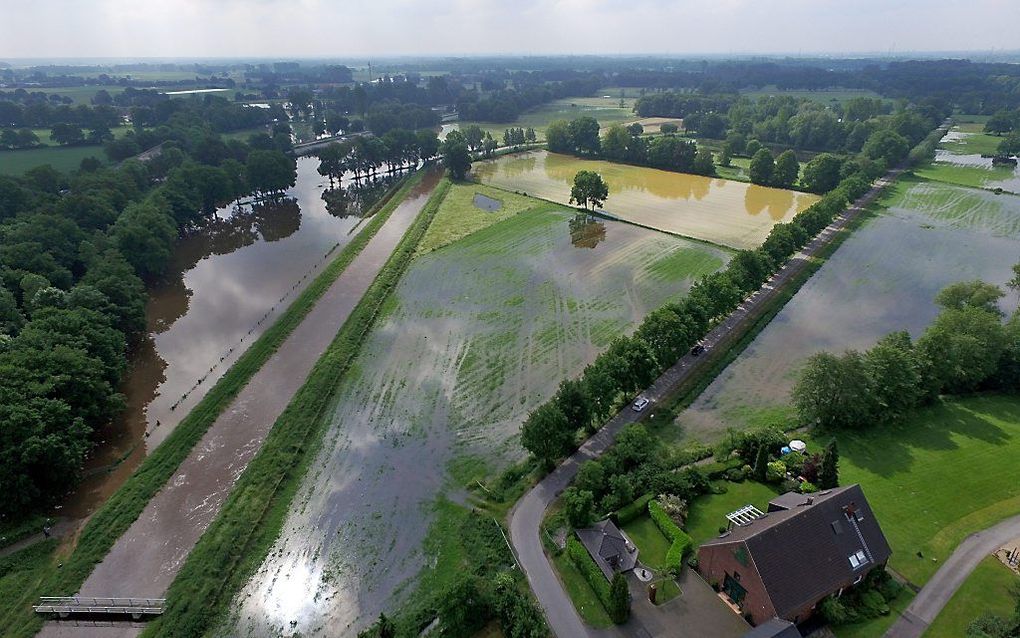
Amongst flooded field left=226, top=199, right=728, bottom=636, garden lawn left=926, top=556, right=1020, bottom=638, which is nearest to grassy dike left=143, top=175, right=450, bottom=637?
flooded field left=226, top=199, right=728, bottom=636

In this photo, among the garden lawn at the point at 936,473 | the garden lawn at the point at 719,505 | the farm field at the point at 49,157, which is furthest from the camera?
the farm field at the point at 49,157

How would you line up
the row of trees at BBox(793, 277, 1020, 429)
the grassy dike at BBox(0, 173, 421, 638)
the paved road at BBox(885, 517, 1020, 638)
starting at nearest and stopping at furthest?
the paved road at BBox(885, 517, 1020, 638), the grassy dike at BBox(0, 173, 421, 638), the row of trees at BBox(793, 277, 1020, 429)

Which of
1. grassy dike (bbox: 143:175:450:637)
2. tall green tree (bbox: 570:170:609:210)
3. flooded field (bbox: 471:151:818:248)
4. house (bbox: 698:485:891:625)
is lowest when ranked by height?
grassy dike (bbox: 143:175:450:637)

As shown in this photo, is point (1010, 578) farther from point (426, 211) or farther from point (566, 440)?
point (426, 211)

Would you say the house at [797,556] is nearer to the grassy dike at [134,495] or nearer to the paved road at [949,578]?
the paved road at [949,578]

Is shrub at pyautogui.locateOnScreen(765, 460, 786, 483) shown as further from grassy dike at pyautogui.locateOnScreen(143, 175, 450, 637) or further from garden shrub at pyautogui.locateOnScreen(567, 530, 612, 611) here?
grassy dike at pyautogui.locateOnScreen(143, 175, 450, 637)

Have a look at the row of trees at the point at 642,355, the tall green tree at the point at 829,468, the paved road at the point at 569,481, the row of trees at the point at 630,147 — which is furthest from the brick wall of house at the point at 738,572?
the row of trees at the point at 630,147
